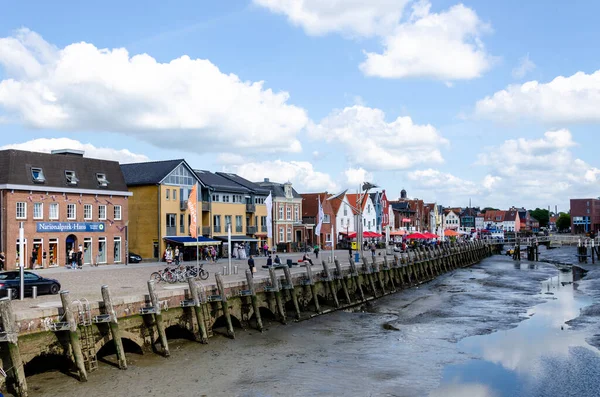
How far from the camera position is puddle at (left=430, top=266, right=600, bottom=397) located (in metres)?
20.2

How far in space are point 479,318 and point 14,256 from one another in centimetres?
3426

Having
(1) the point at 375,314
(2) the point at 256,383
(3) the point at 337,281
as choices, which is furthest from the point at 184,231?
(2) the point at 256,383

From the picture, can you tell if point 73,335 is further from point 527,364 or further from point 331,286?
point 331,286

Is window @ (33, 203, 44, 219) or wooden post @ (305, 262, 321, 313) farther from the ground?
window @ (33, 203, 44, 219)

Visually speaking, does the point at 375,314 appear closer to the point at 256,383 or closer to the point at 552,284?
the point at 256,383

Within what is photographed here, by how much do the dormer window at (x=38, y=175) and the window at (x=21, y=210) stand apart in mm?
2292

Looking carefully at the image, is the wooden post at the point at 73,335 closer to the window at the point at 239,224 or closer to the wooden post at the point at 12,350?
the wooden post at the point at 12,350

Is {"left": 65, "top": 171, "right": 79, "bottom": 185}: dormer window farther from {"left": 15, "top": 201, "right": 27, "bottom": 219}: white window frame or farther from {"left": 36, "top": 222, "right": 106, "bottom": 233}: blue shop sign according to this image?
{"left": 15, "top": 201, "right": 27, "bottom": 219}: white window frame

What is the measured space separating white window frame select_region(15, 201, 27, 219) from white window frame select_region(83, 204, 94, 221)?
6.04 metres

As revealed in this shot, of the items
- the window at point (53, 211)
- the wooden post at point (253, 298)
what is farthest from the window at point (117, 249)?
the wooden post at point (253, 298)

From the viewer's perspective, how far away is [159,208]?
194 feet

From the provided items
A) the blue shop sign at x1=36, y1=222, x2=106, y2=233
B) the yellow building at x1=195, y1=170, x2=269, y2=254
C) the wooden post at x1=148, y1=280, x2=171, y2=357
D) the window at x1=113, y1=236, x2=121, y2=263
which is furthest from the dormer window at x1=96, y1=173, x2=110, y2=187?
the wooden post at x1=148, y1=280, x2=171, y2=357

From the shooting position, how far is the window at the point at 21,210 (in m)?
45.9

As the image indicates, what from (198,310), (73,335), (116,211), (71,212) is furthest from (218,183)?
(73,335)
